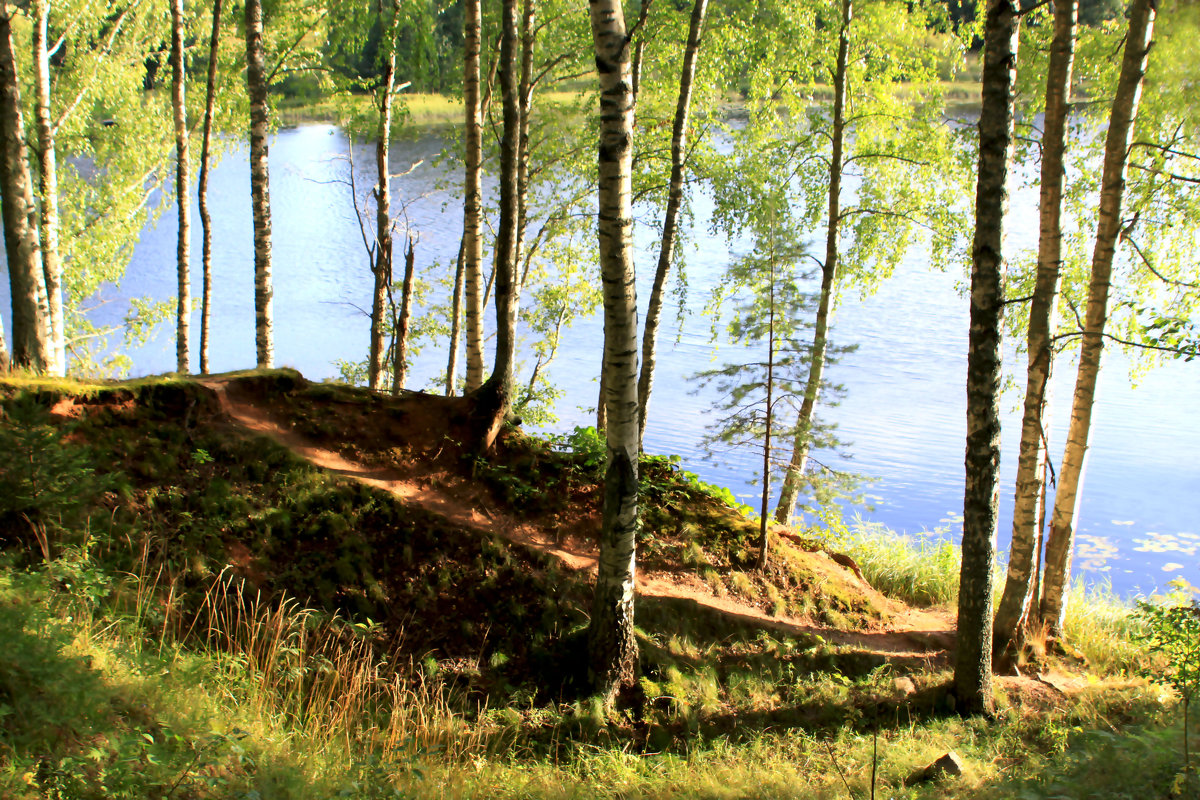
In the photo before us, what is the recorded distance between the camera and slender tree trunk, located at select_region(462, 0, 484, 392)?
8.13 m

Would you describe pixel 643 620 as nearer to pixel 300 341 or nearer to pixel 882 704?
pixel 882 704

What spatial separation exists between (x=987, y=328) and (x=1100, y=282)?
272cm

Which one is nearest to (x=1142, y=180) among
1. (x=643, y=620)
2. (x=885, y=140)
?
(x=885, y=140)

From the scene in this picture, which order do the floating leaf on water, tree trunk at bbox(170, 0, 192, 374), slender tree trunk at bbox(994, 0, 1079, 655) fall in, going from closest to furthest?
slender tree trunk at bbox(994, 0, 1079, 655) < tree trunk at bbox(170, 0, 192, 374) < the floating leaf on water

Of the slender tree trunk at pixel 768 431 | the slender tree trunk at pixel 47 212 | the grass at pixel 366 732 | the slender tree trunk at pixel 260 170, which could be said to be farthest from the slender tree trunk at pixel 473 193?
the slender tree trunk at pixel 47 212

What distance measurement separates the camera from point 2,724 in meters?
3.06

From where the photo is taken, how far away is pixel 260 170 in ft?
32.0

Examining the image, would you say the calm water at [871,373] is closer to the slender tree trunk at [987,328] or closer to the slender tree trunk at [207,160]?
the slender tree trunk at [207,160]

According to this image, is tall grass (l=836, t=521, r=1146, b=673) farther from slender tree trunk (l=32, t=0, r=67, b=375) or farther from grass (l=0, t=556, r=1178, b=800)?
slender tree trunk (l=32, t=0, r=67, b=375)

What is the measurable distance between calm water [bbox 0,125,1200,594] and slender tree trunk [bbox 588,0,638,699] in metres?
6.79

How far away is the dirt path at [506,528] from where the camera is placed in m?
6.89

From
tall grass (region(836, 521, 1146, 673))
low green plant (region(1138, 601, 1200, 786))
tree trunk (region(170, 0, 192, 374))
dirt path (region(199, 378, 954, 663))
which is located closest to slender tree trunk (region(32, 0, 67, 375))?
tree trunk (region(170, 0, 192, 374))

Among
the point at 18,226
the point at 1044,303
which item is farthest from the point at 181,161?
the point at 1044,303

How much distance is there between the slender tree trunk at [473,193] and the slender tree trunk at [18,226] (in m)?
4.16
